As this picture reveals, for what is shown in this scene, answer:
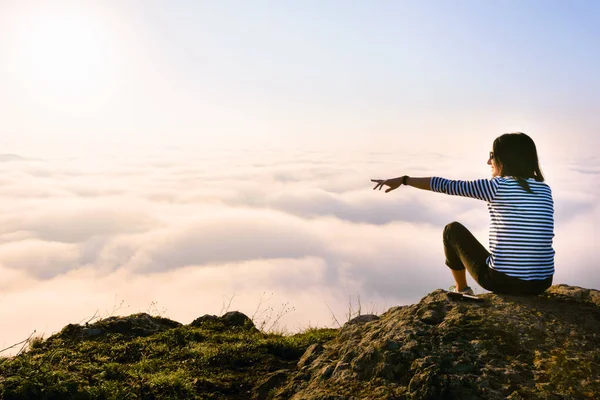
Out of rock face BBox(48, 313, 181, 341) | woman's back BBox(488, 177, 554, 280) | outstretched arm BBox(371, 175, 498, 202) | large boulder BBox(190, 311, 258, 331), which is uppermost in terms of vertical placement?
outstretched arm BBox(371, 175, 498, 202)

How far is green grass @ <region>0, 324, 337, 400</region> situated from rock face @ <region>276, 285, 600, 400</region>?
1.17m

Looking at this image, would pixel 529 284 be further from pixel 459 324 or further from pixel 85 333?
pixel 85 333

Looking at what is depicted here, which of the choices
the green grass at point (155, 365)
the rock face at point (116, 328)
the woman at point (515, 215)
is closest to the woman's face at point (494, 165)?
the woman at point (515, 215)

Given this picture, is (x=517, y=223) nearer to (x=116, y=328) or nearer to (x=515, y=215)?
(x=515, y=215)

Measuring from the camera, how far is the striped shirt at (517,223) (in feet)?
25.0

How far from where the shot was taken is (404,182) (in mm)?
8312

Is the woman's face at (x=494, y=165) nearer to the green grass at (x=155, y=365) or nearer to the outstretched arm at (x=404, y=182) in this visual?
the outstretched arm at (x=404, y=182)

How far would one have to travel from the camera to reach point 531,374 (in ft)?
22.0

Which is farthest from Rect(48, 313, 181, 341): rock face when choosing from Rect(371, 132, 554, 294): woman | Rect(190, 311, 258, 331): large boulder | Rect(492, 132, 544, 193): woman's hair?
Rect(492, 132, 544, 193): woman's hair

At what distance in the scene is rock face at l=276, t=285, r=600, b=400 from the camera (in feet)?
21.7

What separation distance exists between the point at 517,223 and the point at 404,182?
5.29 feet

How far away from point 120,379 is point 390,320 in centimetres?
404

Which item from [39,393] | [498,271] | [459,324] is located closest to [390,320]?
[459,324]

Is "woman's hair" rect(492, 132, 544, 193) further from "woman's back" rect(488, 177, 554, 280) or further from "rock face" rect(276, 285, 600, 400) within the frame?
"rock face" rect(276, 285, 600, 400)
